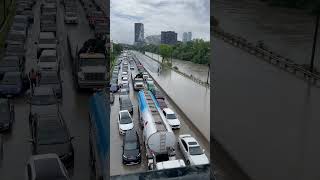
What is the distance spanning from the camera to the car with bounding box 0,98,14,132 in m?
3.93

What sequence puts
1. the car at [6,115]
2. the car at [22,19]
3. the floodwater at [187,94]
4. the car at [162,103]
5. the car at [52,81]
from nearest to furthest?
the car at [6,115] < the car at [52,81] < the car at [22,19] < the floodwater at [187,94] < the car at [162,103]

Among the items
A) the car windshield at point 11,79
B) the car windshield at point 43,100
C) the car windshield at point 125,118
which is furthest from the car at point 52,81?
the car windshield at point 125,118

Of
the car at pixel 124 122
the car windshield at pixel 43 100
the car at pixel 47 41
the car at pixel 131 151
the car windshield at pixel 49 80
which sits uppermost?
the car at pixel 47 41

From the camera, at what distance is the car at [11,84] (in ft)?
13.8

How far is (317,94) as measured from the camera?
4.11 m

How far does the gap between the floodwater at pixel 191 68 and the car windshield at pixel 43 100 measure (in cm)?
181

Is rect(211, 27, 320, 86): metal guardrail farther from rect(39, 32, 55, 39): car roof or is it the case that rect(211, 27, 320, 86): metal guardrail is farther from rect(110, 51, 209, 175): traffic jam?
rect(39, 32, 55, 39): car roof

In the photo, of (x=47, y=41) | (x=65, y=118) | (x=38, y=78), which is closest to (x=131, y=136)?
(x=65, y=118)

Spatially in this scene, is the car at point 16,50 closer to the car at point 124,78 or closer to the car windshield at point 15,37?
the car windshield at point 15,37

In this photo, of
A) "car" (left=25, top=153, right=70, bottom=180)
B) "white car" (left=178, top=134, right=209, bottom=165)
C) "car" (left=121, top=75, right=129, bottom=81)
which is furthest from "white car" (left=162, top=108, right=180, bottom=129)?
"car" (left=25, top=153, right=70, bottom=180)

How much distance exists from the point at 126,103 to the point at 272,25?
208 centimetres

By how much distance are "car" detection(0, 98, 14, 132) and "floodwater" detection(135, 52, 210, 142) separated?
2084 mm

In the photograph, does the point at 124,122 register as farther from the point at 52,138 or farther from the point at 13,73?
the point at 52,138

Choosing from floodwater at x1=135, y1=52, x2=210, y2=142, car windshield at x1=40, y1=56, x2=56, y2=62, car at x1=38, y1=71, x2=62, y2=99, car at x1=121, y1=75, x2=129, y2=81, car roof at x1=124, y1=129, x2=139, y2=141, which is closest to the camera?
car at x1=38, y1=71, x2=62, y2=99
